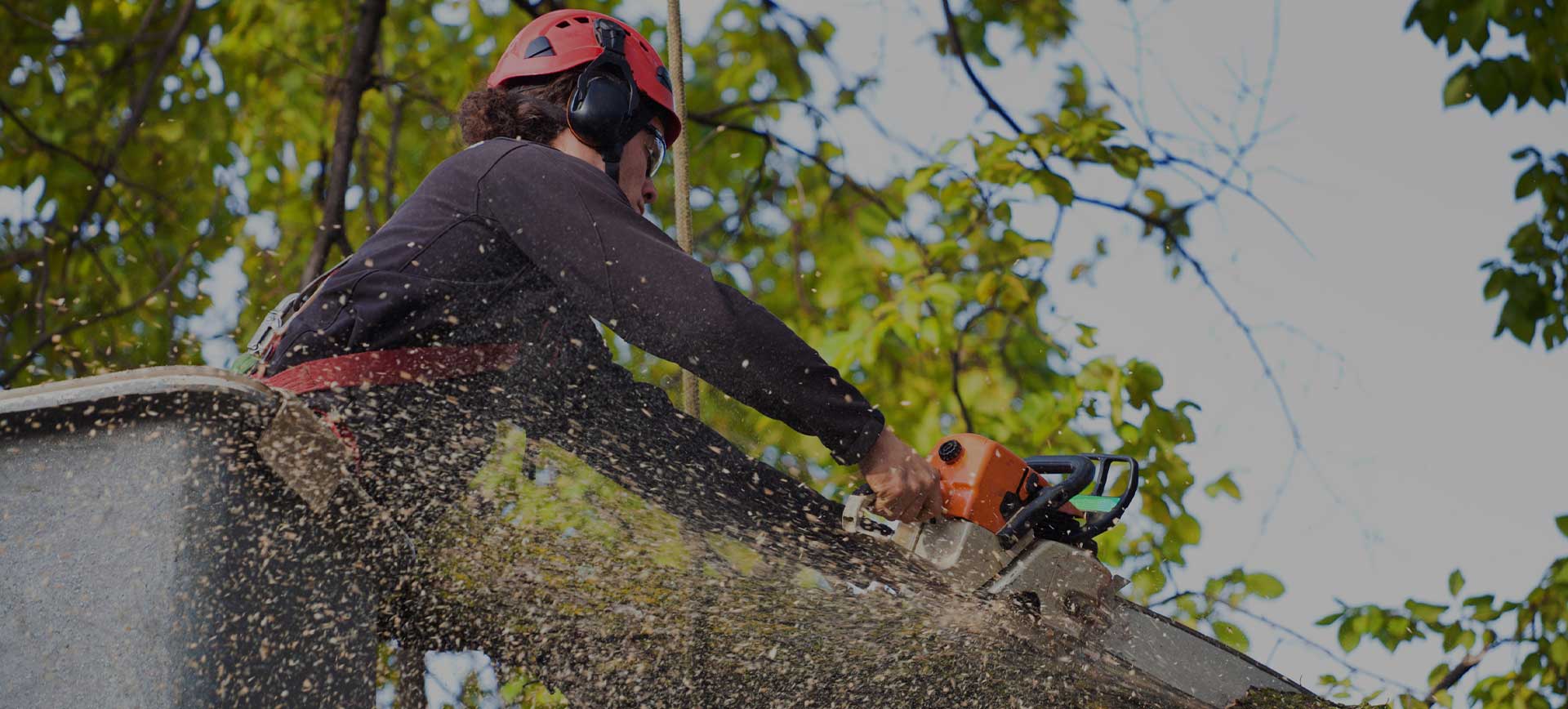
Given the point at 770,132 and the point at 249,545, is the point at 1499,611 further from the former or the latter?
the point at 249,545

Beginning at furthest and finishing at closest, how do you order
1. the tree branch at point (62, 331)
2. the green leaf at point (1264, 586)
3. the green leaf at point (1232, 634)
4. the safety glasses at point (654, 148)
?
the tree branch at point (62, 331) → the green leaf at point (1264, 586) → the green leaf at point (1232, 634) → the safety glasses at point (654, 148)

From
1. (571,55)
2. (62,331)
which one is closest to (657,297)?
(571,55)

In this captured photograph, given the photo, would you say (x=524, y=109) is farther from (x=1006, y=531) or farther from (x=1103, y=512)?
(x=1103, y=512)

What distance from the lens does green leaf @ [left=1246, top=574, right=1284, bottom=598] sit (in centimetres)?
495

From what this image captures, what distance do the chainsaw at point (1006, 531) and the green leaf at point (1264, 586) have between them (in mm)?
2613

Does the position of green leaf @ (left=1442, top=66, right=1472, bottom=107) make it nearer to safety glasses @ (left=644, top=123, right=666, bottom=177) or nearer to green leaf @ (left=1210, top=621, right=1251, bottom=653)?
green leaf @ (left=1210, top=621, right=1251, bottom=653)

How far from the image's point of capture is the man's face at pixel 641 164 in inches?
110

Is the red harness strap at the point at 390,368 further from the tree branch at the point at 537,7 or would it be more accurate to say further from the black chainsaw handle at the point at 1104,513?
the tree branch at the point at 537,7

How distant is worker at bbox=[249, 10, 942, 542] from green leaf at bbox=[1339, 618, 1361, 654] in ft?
10.0

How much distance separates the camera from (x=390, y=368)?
229cm

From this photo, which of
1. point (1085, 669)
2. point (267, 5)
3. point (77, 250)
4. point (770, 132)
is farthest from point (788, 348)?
point (77, 250)

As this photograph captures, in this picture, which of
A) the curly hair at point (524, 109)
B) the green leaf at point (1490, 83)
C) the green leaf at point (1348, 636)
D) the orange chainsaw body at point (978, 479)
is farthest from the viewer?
the green leaf at point (1348, 636)

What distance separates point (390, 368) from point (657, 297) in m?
0.50

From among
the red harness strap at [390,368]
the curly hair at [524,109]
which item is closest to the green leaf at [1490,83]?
the curly hair at [524,109]
